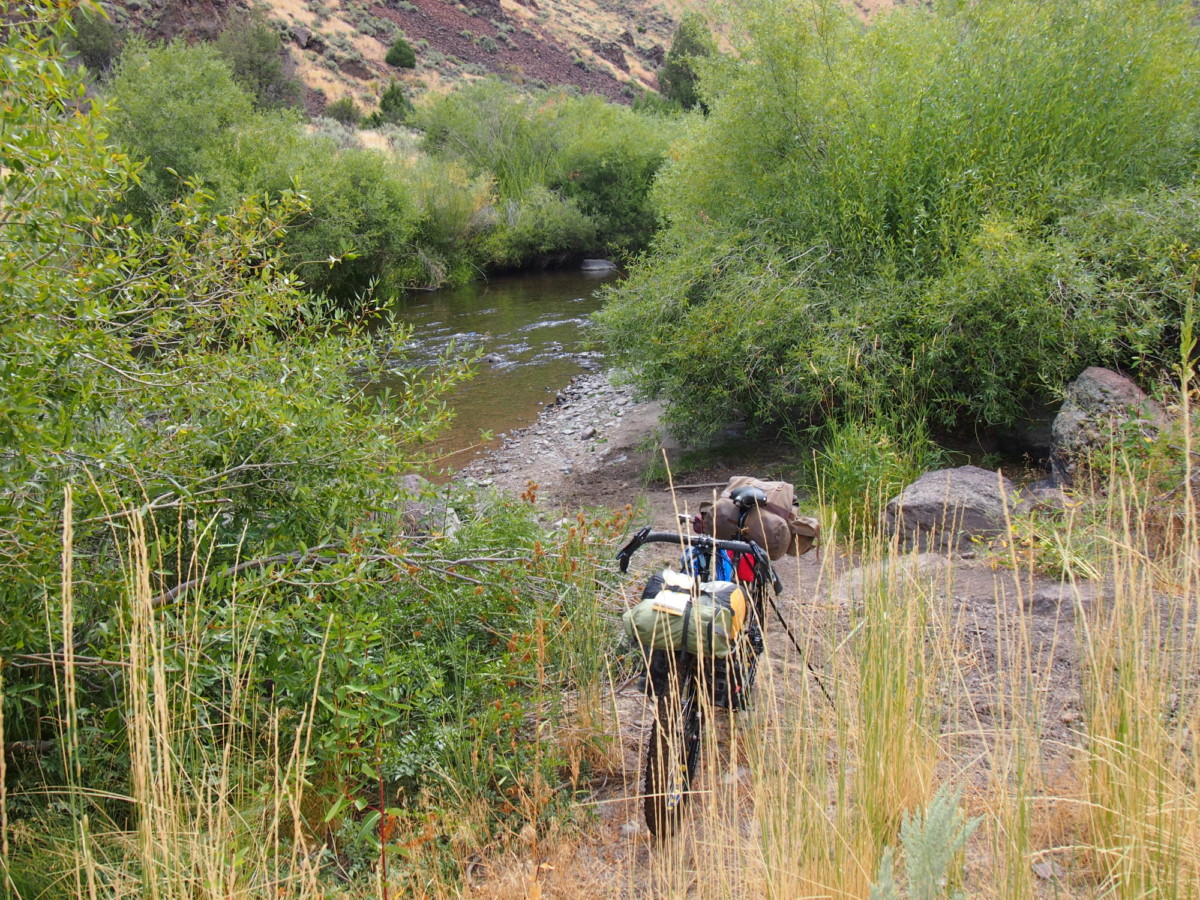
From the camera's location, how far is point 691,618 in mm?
2689

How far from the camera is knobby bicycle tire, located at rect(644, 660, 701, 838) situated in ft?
8.40

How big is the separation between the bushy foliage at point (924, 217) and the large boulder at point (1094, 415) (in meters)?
0.34

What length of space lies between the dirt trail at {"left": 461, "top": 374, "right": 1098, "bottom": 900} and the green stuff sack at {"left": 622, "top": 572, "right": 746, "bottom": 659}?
231 mm

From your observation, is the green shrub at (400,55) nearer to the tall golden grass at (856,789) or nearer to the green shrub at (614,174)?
the green shrub at (614,174)

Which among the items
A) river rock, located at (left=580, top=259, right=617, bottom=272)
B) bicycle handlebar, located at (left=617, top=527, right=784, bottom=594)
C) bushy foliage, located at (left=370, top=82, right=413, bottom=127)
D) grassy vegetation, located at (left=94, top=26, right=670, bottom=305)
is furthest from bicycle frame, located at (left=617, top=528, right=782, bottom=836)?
bushy foliage, located at (left=370, top=82, right=413, bottom=127)

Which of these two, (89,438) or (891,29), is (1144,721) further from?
(891,29)

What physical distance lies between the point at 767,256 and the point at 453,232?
19.5 meters

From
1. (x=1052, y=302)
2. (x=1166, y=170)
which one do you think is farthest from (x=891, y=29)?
(x=1052, y=302)

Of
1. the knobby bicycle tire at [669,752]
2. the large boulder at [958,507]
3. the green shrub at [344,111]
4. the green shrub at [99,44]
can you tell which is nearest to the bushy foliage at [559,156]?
the green shrub at [344,111]

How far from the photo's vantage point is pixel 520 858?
3.01m

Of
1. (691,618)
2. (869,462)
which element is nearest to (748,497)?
(691,618)

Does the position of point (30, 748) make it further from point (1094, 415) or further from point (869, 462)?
point (1094, 415)

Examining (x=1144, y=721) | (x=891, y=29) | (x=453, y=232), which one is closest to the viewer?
(x=1144, y=721)

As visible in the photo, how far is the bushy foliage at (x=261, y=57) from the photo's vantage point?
3709cm
